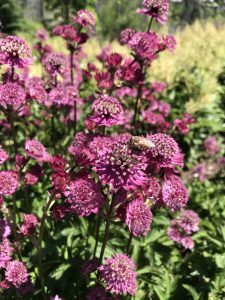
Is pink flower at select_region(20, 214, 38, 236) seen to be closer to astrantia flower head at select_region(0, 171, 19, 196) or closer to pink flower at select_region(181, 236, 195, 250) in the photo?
astrantia flower head at select_region(0, 171, 19, 196)

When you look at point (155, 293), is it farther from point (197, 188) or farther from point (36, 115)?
point (36, 115)

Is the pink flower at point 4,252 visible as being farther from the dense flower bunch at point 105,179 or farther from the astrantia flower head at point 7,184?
the astrantia flower head at point 7,184

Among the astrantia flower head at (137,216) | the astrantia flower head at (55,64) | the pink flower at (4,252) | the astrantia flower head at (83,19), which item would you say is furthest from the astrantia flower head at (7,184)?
the astrantia flower head at (83,19)

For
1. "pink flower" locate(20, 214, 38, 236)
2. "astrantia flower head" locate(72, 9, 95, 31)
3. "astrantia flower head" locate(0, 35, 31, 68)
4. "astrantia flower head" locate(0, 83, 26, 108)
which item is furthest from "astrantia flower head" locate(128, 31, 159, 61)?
"pink flower" locate(20, 214, 38, 236)

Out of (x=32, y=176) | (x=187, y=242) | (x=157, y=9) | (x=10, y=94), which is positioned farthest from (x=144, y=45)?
Result: (x=187, y=242)

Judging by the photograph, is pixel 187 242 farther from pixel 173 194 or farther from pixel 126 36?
pixel 126 36

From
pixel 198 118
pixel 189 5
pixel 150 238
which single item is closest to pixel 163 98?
pixel 198 118

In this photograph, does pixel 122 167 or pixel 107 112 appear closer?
pixel 122 167
